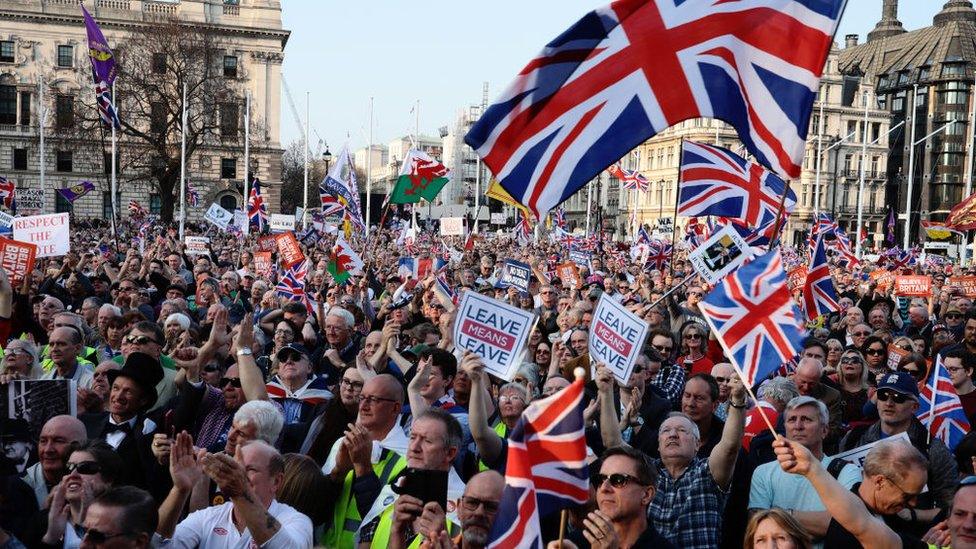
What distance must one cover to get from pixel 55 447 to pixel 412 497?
2008 mm

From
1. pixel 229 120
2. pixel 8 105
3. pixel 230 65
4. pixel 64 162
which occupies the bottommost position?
pixel 64 162

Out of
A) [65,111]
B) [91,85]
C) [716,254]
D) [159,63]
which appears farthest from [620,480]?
[91,85]

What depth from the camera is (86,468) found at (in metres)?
5.07

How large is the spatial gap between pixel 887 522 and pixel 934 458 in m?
1.69

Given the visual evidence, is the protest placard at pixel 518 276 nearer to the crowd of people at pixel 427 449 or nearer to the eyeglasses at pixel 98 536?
the crowd of people at pixel 427 449

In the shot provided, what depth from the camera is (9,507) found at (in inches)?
205

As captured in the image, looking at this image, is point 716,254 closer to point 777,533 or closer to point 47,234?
point 777,533

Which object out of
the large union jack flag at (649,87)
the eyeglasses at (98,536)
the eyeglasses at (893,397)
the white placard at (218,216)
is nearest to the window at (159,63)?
the white placard at (218,216)

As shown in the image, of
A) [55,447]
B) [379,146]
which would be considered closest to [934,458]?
[55,447]

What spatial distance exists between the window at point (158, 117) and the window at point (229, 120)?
4650 mm

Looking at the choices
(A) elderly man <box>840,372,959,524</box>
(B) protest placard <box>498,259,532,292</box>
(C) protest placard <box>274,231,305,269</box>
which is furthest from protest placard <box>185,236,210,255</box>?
(A) elderly man <box>840,372,959,524</box>

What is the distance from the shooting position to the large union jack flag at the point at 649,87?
6246mm

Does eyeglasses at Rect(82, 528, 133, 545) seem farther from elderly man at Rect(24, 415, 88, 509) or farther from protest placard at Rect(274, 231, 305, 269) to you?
protest placard at Rect(274, 231, 305, 269)

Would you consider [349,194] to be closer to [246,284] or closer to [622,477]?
[246,284]
